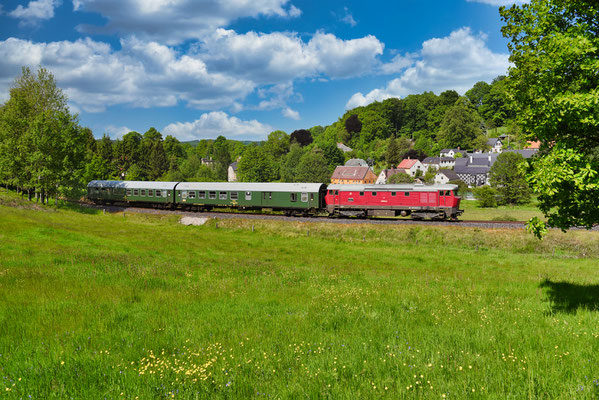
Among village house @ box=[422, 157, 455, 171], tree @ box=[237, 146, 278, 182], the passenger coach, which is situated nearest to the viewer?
the passenger coach

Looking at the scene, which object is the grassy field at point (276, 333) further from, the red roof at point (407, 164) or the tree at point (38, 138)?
the red roof at point (407, 164)

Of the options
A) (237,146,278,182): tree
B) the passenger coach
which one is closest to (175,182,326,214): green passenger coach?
the passenger coach

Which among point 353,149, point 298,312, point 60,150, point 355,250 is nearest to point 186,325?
point 298,312

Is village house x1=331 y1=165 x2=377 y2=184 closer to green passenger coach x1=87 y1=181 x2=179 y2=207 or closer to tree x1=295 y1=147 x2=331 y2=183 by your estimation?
tree x1=295 y1=147 x2=331 y2=183

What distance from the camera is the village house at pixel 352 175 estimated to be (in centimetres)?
12150

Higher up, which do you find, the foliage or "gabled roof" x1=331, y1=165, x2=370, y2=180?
"gabled roof" x1=331, y1=165, x2=370, y2=180

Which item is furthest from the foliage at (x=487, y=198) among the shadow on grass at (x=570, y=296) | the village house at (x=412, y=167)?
the village house at (x=412, y=167)

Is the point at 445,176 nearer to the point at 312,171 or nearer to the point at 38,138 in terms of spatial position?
the point at 312,171

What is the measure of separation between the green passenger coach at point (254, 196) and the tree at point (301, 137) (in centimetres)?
14323

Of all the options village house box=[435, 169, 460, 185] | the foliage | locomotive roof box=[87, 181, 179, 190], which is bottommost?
the foliage

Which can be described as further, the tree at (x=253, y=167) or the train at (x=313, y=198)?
the tree at (x=253, y=167)

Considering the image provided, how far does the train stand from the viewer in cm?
3697

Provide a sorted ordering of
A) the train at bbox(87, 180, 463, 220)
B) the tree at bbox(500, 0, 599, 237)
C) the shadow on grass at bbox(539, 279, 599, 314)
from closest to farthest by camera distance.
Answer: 1. the tree at bbox(500, 0, 599, 237)
2. the shadow on grass at bbox(539, 279, 599, 314)
3. the train at bbox(87, 180, 463, 220)

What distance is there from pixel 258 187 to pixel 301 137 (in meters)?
150
